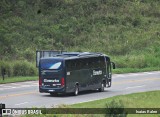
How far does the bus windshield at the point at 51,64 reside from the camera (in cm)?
3459

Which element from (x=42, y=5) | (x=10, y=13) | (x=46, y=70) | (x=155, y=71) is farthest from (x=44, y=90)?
(x=42, y=5)

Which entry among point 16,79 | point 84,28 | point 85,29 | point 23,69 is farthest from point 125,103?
point 84,28

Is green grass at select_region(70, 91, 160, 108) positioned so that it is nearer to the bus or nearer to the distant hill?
the bus

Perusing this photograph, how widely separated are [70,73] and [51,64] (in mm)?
1428

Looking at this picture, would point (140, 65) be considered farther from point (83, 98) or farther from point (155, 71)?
point (83, 98)

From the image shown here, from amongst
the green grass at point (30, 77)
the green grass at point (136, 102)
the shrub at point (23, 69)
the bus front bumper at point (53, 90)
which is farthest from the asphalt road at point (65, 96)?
the shrub at point (23, 69)

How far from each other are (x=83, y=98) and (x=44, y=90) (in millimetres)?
2777

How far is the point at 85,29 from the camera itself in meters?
70.8

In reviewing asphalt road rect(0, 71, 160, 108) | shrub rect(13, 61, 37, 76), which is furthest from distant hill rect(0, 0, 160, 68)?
asphalt road rect(0, 71, 160, 108)

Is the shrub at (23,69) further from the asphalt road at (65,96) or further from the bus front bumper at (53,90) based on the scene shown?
the bus front bumper at (53,90)

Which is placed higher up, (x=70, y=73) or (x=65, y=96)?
(x=70, y=73)

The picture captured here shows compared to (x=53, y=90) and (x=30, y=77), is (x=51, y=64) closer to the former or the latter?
(x=53, y=90)

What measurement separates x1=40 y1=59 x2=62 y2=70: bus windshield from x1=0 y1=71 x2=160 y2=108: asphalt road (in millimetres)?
1919

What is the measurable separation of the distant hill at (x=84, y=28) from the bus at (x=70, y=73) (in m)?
20.3
